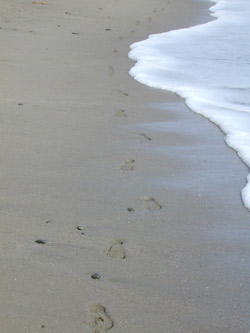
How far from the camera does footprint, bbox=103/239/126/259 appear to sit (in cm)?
243

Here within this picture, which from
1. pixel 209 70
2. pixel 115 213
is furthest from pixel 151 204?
pixel 209 70

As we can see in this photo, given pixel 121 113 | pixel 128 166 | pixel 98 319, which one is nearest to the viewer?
pixel 98 319

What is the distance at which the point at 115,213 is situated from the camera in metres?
2.80

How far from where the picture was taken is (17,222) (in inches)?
103

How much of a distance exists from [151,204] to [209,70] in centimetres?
357

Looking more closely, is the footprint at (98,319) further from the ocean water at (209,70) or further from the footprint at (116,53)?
the footprint at (116,53)

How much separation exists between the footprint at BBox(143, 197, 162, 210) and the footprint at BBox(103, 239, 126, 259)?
391 millimetres

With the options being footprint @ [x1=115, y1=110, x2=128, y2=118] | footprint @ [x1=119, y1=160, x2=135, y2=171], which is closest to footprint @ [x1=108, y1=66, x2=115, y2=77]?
footprint @ [x1=115, y1=110, x2=128, y2=118]

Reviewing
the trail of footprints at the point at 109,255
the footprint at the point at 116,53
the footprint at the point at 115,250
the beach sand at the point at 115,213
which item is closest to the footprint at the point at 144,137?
the beach sand at the point at 115,213

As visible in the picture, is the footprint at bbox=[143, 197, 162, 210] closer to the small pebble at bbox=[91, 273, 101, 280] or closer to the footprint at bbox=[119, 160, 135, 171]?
the footprint at bbox=[119, 160, 135, 171]

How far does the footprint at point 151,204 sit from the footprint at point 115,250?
0.39 meters

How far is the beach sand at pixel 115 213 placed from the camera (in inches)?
82.2

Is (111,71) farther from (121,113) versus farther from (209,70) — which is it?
(121,113)

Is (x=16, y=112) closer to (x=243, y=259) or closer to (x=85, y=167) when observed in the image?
(x=85, y=167)
